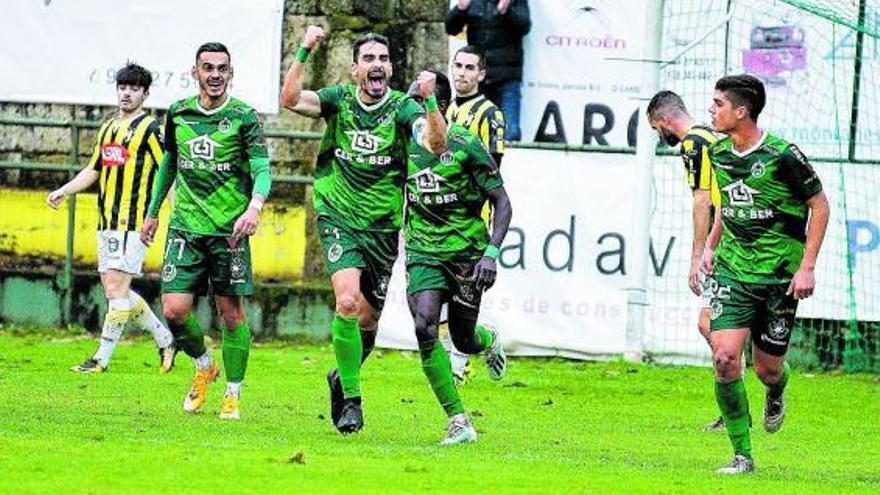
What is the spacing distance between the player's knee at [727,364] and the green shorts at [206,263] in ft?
11.3

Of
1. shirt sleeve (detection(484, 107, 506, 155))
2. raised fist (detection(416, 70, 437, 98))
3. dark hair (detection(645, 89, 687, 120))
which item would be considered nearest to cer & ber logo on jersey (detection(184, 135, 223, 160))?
raised fist (detection(416, 70, 437, 98))

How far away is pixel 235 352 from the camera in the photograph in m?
14.1

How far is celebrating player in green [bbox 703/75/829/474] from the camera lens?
1177cm

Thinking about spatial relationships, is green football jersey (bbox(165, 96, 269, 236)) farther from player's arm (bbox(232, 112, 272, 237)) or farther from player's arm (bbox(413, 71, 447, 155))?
player's arm (bbox(413, 71, 447, 155))

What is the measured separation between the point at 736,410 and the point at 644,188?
22.3ft

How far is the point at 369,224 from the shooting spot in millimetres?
13305

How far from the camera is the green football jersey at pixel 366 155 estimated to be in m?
13.2

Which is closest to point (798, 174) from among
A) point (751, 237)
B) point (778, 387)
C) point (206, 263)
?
point (751, 237)

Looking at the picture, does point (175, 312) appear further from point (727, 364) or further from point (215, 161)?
point (727, 364)

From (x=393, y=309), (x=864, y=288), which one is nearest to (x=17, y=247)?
(x=393, y=309)

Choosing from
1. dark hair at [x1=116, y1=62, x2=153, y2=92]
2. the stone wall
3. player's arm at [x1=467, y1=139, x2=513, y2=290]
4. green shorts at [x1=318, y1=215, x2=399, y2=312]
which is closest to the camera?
player's arm at [x1=467, y1=139, x2=513, y2=290]

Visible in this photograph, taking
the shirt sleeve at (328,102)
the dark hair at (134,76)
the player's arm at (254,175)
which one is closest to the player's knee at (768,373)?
the shirt sleeve at (328,102)

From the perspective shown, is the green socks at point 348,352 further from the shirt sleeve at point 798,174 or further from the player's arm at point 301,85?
the shirt sleeve at point 798,174

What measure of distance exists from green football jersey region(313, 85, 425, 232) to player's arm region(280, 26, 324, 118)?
0.20ft
